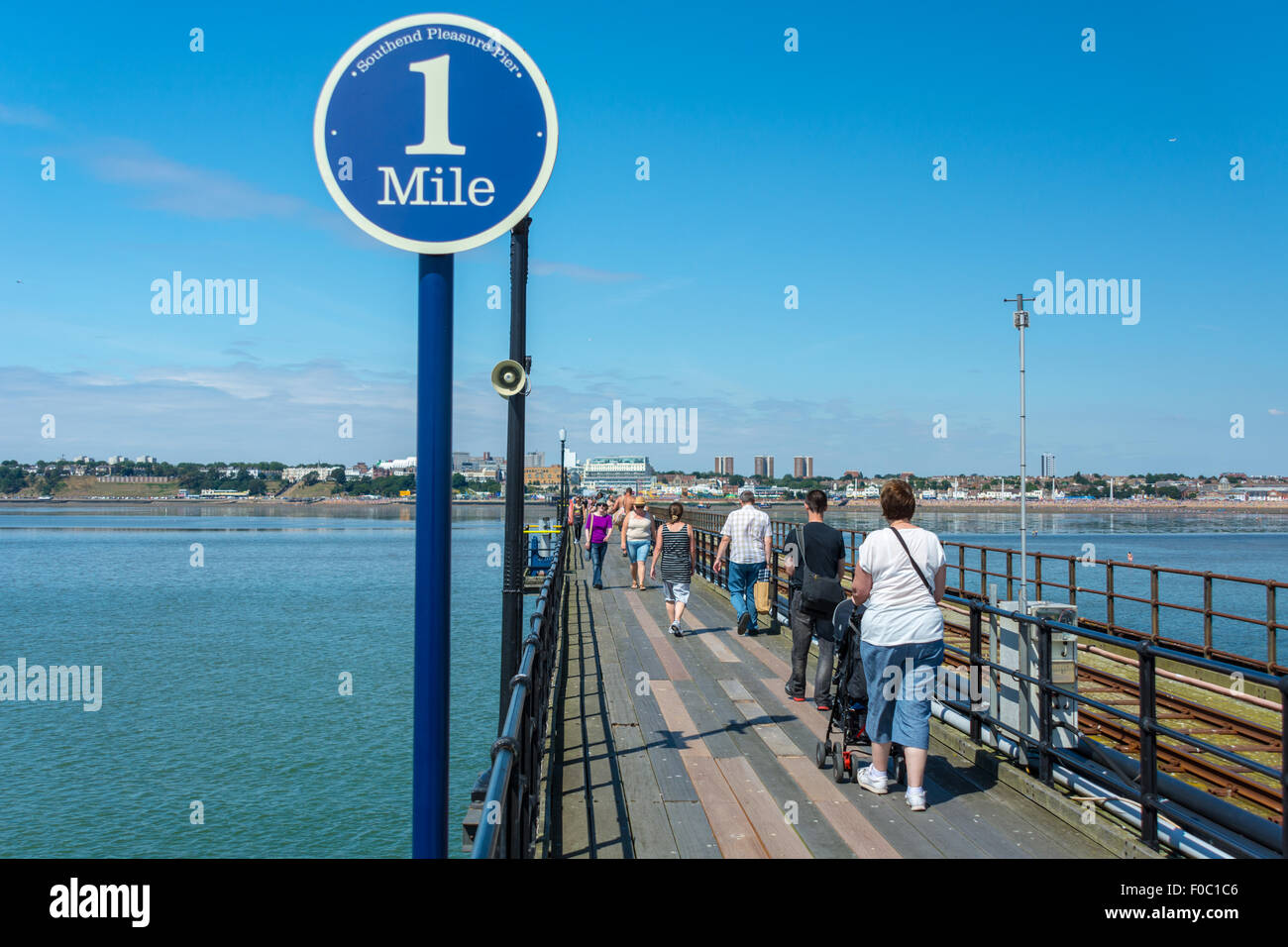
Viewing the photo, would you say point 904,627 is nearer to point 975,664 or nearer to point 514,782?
point 975,664

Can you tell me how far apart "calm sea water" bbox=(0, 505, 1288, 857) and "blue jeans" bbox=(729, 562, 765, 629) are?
5689 mm

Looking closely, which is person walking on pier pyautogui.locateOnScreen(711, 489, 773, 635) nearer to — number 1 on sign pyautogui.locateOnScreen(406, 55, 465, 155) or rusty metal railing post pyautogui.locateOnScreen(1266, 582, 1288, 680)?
rusty metal railing post pyautogui.locateOnScreen(1266, 582, 1288, 680)

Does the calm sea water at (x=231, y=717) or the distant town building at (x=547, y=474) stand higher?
the distant town building at (x=547, y=474)

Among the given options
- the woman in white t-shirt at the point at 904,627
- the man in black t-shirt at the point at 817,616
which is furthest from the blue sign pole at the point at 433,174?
the man in black t-shirt at the point at 817,616

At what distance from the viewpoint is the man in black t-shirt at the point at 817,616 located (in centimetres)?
733

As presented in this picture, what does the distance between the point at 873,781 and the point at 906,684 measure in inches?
30.2

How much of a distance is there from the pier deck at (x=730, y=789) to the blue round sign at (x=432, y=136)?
11.9 ft

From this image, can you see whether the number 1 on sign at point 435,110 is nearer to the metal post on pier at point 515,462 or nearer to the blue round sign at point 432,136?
the blue round sign at point 432,136
